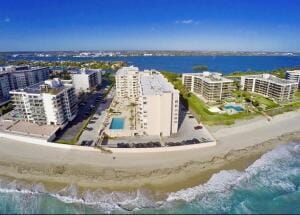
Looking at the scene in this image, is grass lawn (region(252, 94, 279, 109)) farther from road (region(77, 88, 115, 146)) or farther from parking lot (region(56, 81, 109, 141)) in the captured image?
parking lot (region(56, 81, 109, 141))

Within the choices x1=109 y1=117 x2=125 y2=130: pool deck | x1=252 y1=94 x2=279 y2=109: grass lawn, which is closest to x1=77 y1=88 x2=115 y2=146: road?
x1=109 y1=117 x2=125 y2=130: pool deck

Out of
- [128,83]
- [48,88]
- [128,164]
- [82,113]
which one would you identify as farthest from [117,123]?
[128,83]

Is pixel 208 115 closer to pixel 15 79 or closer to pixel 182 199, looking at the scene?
pixel 182 199

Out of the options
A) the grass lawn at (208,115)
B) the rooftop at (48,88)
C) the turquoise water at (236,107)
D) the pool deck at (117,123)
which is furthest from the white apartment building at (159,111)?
the turquoise water at (236,107)

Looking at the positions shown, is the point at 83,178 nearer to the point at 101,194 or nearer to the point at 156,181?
the point at 101,194

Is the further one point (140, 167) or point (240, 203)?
point (140, 167)

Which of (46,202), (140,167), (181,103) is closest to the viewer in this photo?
(46,202)

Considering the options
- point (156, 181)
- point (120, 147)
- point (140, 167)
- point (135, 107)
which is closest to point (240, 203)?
point (156, 181)
